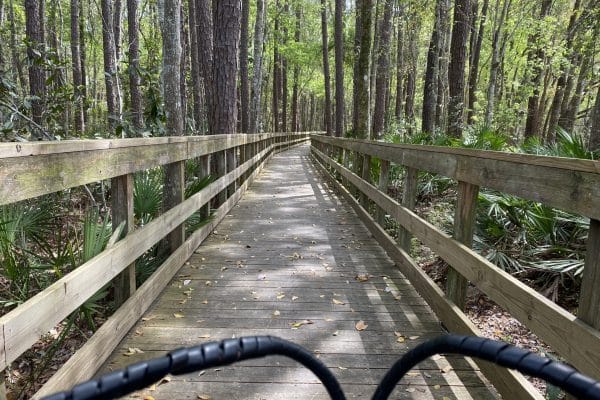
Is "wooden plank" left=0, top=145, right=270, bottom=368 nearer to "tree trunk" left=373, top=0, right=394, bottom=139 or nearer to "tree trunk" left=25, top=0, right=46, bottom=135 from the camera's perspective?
"tree trunk" left=25, top=0, right=46, bottom=135

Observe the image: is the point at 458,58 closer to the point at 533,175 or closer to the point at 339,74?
the point at 339,74

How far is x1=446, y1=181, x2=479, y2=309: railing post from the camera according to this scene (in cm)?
315

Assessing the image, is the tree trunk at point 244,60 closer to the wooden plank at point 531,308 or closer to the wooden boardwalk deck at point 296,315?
the wooden boardwalk deck at point 296,315

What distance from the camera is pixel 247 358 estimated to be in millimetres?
802

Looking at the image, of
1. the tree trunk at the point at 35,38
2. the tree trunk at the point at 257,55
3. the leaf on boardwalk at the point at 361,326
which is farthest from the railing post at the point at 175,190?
the tree trunk at the point at 257,55

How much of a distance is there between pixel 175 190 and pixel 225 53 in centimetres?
486

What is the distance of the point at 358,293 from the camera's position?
428 cm

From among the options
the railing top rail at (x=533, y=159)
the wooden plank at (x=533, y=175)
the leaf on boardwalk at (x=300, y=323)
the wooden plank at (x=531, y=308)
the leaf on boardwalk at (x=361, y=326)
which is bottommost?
the leaf on boardwalk at (x=361, y=326)

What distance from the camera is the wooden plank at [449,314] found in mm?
2300

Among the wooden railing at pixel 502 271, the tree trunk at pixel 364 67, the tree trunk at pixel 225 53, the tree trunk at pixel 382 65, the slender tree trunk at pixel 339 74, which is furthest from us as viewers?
the slender tree trunk at pixel 339 74

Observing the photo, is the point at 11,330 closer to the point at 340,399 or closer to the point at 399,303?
the point at 340,399

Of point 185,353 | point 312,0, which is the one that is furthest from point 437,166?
point 312,0

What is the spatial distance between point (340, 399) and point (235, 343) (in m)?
0.32

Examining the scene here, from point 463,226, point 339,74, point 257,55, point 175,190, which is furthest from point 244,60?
point 463,226
